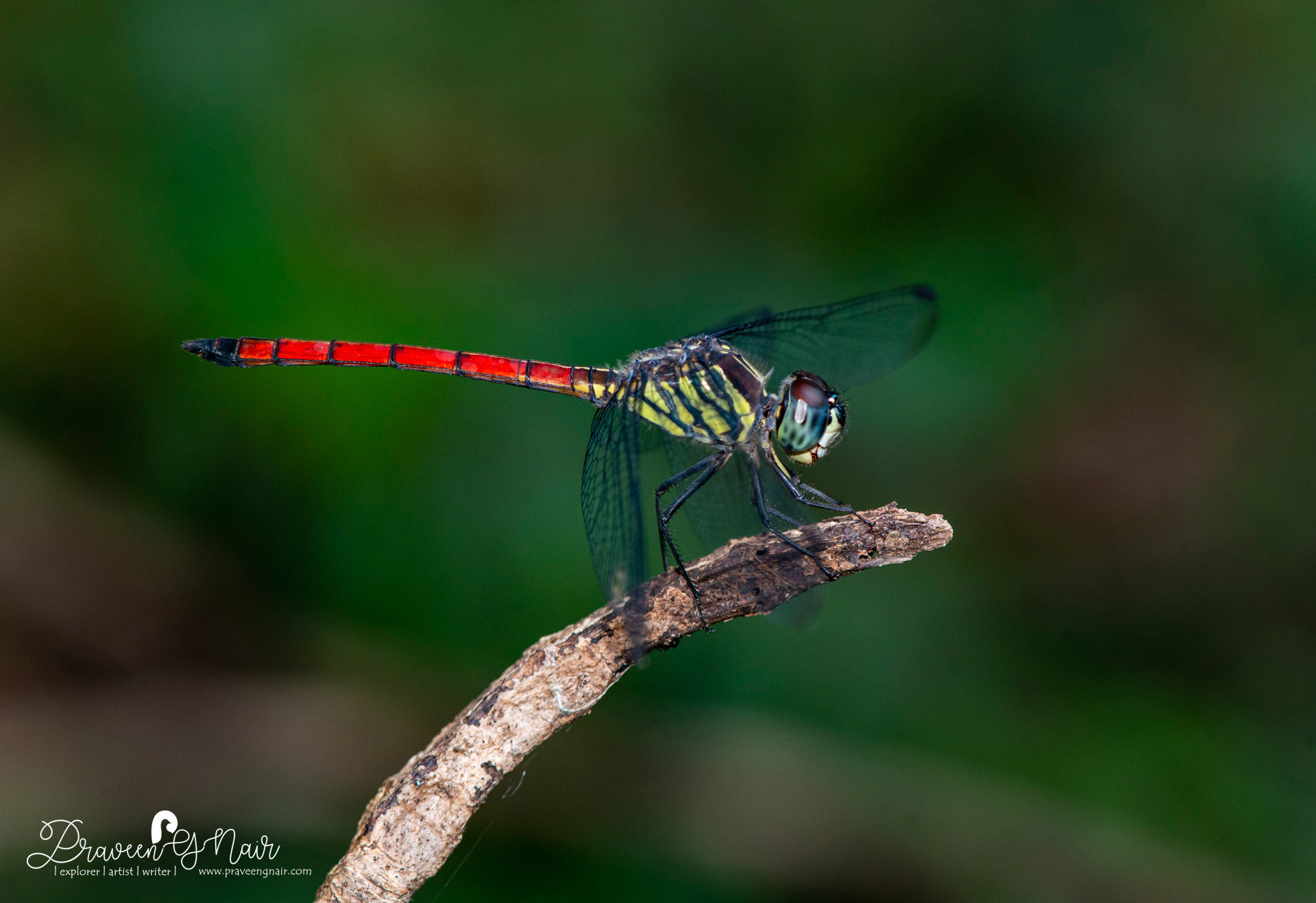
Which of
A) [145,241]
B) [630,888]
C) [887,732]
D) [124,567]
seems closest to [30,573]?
[124,567]

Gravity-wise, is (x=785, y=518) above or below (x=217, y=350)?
below

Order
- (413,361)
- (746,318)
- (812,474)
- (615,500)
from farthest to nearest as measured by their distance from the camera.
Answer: (812,474), (746,318), (413,361), (615,500)

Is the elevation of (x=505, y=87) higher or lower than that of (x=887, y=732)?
higher

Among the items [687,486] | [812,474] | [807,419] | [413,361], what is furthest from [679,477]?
[413,361]

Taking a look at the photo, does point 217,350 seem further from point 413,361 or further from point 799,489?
point 799,489

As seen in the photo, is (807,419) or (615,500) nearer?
(615,500)

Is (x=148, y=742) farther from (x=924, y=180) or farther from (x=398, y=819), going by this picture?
(x=924, y=180)

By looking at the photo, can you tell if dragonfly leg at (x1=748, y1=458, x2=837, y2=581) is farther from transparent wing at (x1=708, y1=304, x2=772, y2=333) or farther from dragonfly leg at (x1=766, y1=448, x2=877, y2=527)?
transparent wing at (x1=708, y1=304, x2=772, y2=333)

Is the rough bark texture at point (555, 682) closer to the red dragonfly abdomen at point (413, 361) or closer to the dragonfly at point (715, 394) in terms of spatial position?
the dragonfly at point (715, 394)
